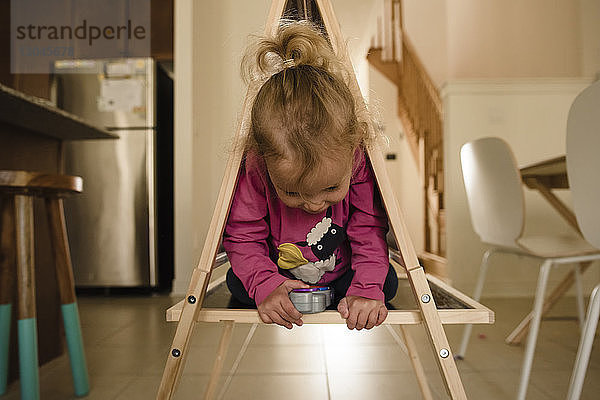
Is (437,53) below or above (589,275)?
above

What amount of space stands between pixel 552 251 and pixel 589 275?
6.64ft

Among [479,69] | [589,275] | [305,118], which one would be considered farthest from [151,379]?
[479,69]

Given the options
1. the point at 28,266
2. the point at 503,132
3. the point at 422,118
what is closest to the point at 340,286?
the point at 28,266

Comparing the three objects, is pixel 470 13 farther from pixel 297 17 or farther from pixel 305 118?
pixel 305 118

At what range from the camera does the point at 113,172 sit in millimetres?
3406

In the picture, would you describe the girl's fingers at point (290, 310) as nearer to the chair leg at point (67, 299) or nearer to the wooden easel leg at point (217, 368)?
the wooden easel leg at point (217, 368)

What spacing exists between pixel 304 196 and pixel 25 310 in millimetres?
895

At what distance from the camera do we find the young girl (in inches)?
33.0

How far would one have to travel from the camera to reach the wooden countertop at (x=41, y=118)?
135 cm

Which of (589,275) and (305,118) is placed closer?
(305,118)

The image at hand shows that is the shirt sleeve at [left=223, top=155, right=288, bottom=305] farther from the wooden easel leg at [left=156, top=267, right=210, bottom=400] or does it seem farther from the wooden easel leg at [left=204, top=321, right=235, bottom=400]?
the wooden easel leg at [left=204, top=321, right=235, bottom=400]

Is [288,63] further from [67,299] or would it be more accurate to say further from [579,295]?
[579,295]

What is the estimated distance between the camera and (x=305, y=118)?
83 cm

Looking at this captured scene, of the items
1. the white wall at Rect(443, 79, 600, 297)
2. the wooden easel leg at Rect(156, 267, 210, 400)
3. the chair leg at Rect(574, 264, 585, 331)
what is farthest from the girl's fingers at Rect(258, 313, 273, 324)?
the white wall at Rect(443, 79, 600, 297)
